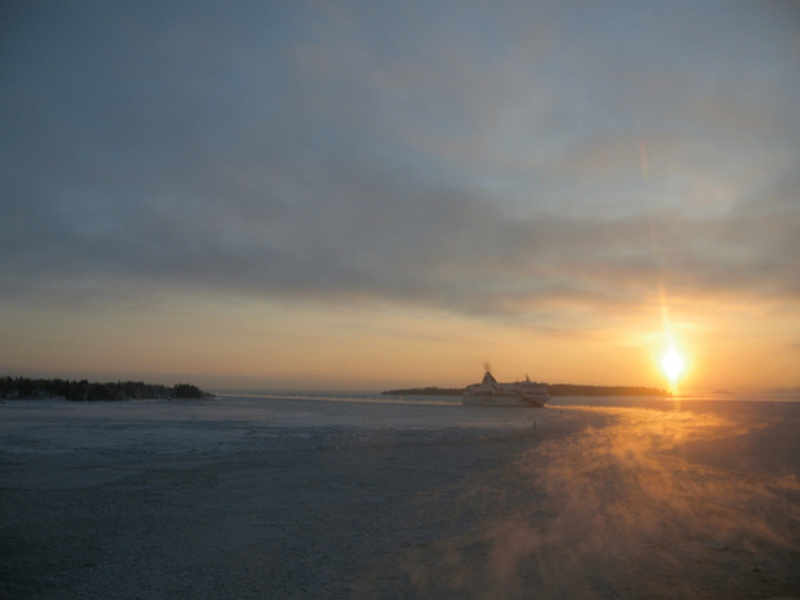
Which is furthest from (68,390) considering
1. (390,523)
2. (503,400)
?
(390,523)

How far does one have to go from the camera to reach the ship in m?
71.9

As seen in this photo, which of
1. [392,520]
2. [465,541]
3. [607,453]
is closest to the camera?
[465,541]

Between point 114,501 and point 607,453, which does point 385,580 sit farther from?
point 607,453

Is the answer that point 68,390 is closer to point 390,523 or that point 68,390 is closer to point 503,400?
point 503,400

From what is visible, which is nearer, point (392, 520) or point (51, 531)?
point (51, 531)

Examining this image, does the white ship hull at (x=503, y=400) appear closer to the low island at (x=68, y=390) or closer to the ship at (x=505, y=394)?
the ship at (x=505, y=394)

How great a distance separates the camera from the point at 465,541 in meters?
8.05

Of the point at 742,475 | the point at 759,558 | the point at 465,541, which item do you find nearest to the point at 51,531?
the point at 465,541

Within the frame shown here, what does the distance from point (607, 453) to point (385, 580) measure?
1385 cm

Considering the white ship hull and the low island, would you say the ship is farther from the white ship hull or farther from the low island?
the low island

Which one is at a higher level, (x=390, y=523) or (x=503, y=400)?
(x=390, y=523)

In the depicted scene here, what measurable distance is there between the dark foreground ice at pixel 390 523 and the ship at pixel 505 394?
54651 millimetres

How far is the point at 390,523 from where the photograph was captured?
904 centimetres

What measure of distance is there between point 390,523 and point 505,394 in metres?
72.9
